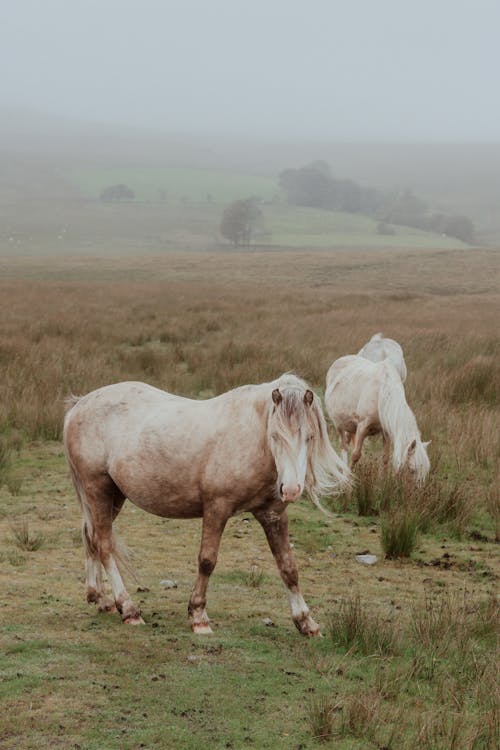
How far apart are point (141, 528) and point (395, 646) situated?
3253 millimetres

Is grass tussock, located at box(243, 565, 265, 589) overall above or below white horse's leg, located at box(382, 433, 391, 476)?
below

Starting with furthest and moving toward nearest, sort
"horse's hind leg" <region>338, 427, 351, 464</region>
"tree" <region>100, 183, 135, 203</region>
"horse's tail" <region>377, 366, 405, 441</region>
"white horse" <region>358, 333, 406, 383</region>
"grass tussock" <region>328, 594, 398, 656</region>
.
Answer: "tree" <region>100, 183, 135, 203</region> < "white horse" <region>358, 333, 406, 383</region> < "horse's hind leg" <region>338, 427, 351, 464</region> < "horse's tail" <region>377, 366, 405, 441</region> < "grass tussock" <region>328, 594, 398, 656</region>

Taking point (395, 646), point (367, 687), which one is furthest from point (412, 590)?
point (367, 687)

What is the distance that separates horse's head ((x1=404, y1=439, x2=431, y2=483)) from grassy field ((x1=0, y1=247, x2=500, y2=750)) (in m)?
0.16

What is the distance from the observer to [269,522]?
14.9 ft

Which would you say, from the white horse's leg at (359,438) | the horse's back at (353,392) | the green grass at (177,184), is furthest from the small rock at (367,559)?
the green grass at (177,184)

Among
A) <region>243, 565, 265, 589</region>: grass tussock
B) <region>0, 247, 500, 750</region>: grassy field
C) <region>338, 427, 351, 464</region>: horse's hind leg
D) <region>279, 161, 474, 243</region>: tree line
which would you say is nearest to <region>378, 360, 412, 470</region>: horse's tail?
<region>0, 247, 500, 750</region>: grassy field

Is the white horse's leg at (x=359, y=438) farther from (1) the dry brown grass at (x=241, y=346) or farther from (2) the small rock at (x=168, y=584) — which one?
(2) the small rock at (x=168, y=584)

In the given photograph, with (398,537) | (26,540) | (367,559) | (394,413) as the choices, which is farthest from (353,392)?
(26,540)

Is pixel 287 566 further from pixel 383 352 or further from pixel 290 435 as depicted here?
pixel 383 352

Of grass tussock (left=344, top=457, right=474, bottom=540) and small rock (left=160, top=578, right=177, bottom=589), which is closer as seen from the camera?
small rock (left=160, top=578, right=177, bottom=589)

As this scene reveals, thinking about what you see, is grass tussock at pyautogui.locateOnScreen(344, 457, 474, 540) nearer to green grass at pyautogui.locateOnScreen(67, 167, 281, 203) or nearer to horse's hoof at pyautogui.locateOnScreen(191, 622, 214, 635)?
horse's hoof at pyautogui.locateOnScreen(191, 622, 214, 635)

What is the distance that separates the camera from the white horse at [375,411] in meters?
7.30

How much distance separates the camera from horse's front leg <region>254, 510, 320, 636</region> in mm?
4516
